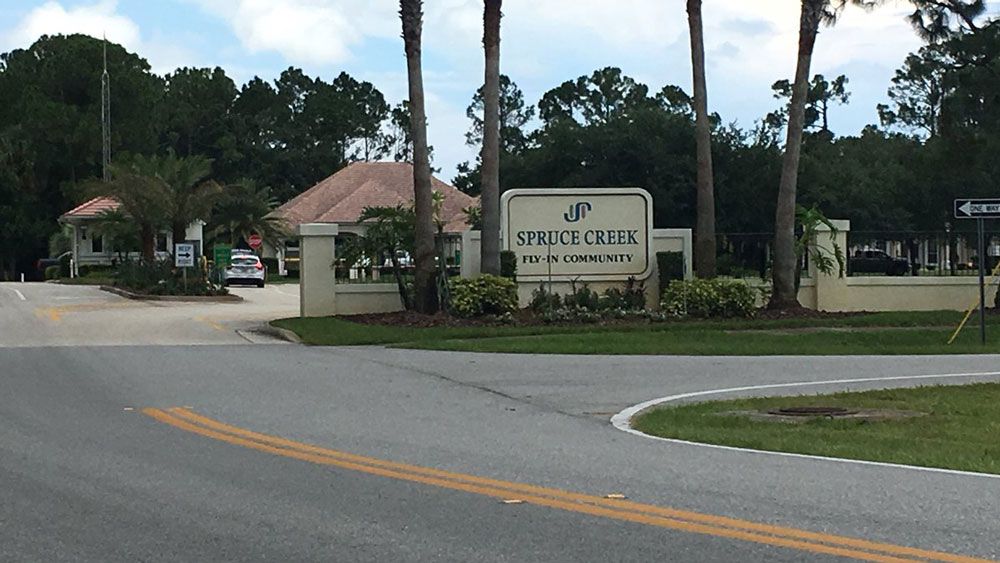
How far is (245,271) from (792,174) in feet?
104

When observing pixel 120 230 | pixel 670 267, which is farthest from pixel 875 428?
pixel 120 230

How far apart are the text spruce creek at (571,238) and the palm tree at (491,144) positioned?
5.27ft

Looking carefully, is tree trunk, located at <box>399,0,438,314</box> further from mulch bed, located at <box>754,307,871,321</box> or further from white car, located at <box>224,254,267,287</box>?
white car, located at <box>224,254,267,287</box>

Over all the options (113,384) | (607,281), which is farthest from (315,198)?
(113,384)

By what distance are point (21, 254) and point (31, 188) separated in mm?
4497

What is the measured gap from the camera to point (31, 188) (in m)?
78.9

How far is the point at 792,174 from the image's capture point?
2994 centimetres

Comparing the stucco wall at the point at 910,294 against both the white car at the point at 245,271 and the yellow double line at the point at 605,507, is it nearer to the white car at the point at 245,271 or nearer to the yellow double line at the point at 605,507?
the yellow double line at the point at 605,507

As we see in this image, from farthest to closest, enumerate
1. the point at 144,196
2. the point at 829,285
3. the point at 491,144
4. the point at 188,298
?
the point at 144,196 < the point at 188,298 < the point at 829,285 < the point at 491,144

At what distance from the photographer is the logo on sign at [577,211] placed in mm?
31397

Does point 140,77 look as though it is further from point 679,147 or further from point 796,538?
point 796,538

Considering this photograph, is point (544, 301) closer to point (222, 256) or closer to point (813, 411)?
point (813, 411)

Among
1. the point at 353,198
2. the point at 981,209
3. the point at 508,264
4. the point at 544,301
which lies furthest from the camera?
the point at 353,198

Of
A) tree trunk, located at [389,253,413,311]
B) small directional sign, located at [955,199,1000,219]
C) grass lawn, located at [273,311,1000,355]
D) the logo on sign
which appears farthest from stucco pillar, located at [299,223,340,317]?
small directional sign, located at [955,199,1000,219]
